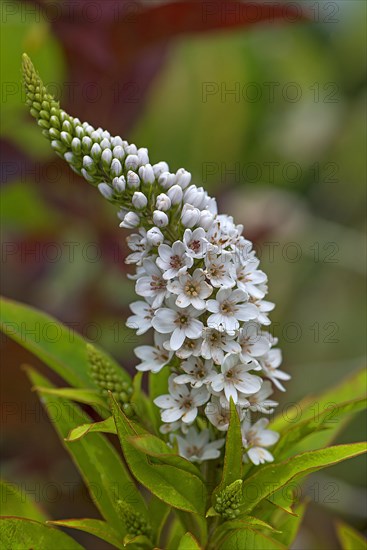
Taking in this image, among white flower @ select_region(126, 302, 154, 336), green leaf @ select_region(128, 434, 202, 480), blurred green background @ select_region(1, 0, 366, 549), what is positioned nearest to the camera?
green leaf @ select_region(128, 434, 202, 480)

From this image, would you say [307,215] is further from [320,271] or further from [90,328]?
[90,328]

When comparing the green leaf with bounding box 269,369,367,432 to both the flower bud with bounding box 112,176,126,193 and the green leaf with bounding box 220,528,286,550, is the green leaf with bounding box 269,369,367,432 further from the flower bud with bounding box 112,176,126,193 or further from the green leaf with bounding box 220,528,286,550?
the flower bud with bounding box 112,176,126,193

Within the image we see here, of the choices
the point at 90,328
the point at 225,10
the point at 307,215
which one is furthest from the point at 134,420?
the point at 307,215

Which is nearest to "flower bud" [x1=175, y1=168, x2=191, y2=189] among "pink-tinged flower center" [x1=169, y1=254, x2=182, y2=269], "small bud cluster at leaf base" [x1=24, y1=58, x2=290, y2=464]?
A: "small bud cluster at leaf base" [x1=24, y1=58, x2=290, y2=464]

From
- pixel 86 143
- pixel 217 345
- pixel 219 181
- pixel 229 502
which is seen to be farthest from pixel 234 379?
pixel 219 181

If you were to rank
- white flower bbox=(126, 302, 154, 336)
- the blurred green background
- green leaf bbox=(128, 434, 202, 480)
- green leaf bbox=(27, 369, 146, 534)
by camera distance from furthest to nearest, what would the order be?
the blurred green background → green leaf bbox=(27, 369, 146, 534) → white flower bbox=(126, 302, 154, 336) → green leaf bbox=(128, 434, 202, 480)

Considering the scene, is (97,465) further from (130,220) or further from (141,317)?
(130,220)
